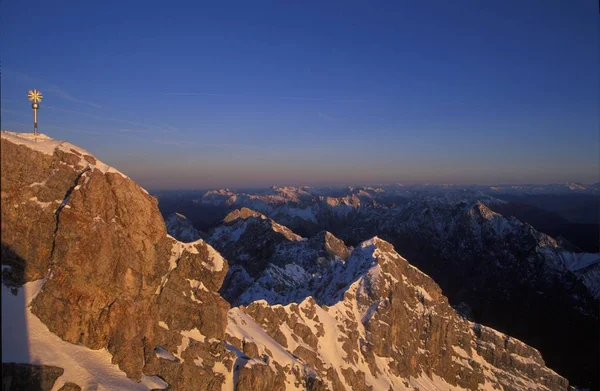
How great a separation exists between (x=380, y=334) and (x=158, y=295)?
88688mm

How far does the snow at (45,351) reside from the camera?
150 ft

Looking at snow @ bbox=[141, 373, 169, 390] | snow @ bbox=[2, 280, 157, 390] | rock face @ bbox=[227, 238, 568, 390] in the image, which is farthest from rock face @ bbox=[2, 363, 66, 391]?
rock face @ bbox=[227, 238, 568, 390]

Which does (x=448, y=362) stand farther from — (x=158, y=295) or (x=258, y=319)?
(x=158, y=295)

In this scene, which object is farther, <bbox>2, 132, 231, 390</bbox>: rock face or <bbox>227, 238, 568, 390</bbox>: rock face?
<bbox>227, 238, 568, 390</bbox>: rock face

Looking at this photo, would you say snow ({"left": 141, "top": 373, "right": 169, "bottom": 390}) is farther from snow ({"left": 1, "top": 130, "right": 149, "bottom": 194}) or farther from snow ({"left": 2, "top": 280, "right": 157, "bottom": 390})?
snow ({"left": 1, "top": 130, "right": 149, "bottom": 194})

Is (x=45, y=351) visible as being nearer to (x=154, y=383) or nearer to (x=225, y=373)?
(x=154, y=383)

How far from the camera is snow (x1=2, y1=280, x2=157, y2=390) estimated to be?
45.8m

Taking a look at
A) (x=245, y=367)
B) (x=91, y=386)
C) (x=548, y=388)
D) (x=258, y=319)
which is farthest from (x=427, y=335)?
(x=91, y=386)

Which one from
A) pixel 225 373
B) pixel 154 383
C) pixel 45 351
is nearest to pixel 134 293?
pixel 154 383

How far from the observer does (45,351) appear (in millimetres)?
47719

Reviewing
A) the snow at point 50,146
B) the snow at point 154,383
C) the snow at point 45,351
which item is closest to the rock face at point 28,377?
the snow at point 45,351

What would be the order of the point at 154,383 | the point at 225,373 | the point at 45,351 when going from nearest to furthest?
the point at 45,351 < the point at 154,383 < the point at 225,373

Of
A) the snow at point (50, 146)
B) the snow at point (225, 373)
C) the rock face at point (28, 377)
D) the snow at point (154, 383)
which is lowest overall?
the snow at point (225, 373)

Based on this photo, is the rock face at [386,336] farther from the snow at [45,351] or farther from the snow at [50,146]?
the snow at [50,146]
